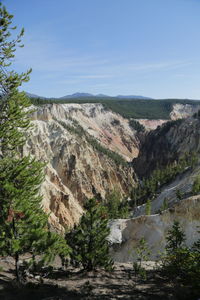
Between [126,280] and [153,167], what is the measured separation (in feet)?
441

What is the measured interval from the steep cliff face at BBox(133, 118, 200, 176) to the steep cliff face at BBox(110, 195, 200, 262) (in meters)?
90.3

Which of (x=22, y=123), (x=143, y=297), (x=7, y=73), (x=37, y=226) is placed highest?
(x=7, y=73)

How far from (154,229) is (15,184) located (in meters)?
34.3

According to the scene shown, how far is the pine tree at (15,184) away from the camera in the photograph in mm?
14789

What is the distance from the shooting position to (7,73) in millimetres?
15703

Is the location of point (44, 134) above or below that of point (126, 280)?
above

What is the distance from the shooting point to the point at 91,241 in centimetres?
2272

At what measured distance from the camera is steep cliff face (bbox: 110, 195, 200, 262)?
4081 cm

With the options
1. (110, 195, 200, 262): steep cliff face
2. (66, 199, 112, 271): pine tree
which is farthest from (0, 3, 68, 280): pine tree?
(110, 195, 200, 262): steep cliff face

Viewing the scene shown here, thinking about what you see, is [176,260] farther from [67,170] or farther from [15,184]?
[67,170]

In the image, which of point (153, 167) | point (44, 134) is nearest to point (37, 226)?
point (44, 134)

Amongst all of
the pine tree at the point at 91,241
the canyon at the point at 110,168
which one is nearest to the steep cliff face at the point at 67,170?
the canyon at the point at 110,168

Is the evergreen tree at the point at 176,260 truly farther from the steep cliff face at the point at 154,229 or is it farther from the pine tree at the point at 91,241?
the steep cliff face at the point at 154,229

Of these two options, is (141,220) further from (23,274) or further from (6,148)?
(6,148)
